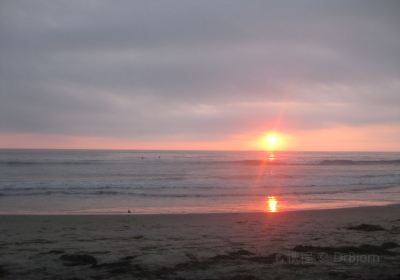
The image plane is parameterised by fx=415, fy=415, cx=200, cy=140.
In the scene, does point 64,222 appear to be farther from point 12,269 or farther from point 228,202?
point 228,202

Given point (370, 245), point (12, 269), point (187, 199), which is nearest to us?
point (12, 269)

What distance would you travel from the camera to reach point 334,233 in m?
10.1

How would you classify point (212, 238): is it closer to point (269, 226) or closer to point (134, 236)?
point (134, 236)

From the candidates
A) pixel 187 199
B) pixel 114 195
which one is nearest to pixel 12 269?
pixel 187 199

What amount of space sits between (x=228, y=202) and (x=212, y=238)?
34.5ft

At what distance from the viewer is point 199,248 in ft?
26.6

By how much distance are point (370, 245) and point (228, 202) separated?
1180 centimetres

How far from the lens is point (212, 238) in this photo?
9.41 m

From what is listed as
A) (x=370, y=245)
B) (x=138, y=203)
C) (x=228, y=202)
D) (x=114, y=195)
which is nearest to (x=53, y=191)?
(x=114, y=195)

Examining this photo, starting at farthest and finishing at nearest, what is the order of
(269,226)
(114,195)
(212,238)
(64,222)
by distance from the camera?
(114,195) → (64,222) → (269,226) → (212,238)

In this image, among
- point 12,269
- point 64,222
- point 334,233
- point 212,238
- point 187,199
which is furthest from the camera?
point 187,199

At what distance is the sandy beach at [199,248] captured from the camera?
6195 millimetres

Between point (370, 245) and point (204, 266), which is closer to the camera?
point (204, 266)

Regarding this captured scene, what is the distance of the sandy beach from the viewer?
620cm
